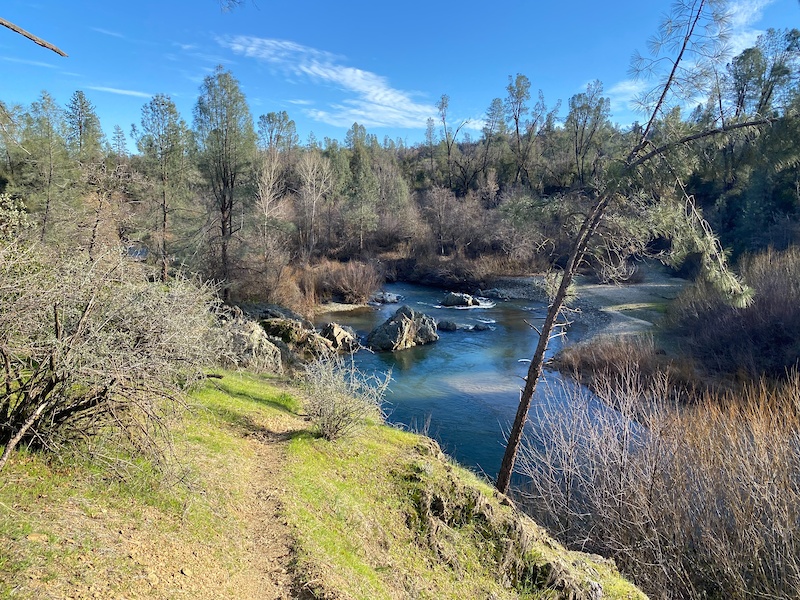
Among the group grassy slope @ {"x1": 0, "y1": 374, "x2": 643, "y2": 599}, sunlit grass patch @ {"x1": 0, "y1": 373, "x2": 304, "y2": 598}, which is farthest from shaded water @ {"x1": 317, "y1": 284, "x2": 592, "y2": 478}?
sunlit grass patch @ {"x1": 0, "y1": 373, "x2": 304, "y2": 598}

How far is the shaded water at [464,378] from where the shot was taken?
1210cm

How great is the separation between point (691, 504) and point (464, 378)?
9.51 m

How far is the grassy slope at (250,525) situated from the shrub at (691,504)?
130 cm

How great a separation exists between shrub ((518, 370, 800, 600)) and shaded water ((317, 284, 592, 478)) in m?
2.31

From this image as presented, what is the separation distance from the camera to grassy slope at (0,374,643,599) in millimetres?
3160

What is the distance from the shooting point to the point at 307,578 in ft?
13.1

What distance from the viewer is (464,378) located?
16688mm

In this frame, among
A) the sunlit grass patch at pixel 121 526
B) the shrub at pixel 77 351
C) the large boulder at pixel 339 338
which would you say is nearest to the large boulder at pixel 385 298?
the large boulder at pixel 339 338

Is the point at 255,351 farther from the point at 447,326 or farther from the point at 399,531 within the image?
the point at 447,326

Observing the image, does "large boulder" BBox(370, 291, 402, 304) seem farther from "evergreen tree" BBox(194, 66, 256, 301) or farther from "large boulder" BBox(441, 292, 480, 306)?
"evergreen tree" BBox(194, 66, 256, 301)

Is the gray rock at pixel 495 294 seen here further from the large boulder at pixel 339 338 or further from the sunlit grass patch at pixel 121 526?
the sunlit grass patch at pixel 121 526

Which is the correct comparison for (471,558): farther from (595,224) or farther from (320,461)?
(595,224)

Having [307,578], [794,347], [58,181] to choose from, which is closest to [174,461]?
[307,578]

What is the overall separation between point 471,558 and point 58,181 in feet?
76.2
